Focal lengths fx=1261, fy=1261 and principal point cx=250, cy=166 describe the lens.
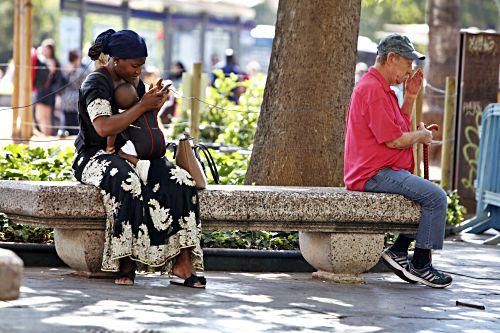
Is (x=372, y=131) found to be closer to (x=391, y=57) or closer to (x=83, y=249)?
(x=391, y=57)

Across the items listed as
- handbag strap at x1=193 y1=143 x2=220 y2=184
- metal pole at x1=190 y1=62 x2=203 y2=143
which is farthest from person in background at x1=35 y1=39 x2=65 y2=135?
handbag strap at x1=193 y1=143 x2=220 y2=184

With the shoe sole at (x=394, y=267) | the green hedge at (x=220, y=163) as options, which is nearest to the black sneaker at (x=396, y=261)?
the shoe sole at (x=394, y=267)

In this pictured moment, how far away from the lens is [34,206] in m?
7.40

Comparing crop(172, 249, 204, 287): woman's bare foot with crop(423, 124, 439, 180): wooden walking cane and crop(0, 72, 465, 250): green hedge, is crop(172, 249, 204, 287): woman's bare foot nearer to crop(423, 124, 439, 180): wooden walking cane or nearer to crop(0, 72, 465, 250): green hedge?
crop(0, 72, 465, 250): green hedge

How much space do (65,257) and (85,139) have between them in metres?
0.74

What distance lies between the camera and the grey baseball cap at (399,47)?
26.4ft

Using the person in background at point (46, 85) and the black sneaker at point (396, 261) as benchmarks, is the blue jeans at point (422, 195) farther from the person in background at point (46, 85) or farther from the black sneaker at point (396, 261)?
the person in background at point (46, 85)

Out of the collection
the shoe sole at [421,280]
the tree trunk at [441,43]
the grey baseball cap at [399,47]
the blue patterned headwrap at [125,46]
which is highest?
the tree trunk at [441,43]

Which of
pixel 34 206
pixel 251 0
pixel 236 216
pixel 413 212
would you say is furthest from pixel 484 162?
pixel 251 0

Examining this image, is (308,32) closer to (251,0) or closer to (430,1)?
(430,1)

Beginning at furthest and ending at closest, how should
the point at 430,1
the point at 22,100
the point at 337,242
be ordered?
the point at 430,1
the point at 22,100
the point at 337,242

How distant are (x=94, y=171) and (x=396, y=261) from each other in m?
2.13

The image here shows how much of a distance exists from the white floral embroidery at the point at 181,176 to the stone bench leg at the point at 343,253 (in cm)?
106

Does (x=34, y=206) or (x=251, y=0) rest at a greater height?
(x=251, y=0)
